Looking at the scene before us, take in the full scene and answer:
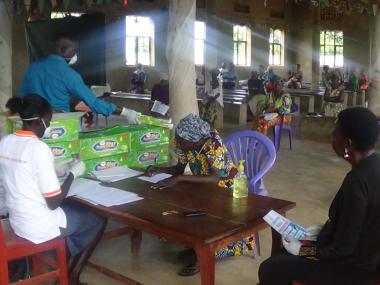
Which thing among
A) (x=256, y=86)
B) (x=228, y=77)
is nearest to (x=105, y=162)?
(x=256, y=86)

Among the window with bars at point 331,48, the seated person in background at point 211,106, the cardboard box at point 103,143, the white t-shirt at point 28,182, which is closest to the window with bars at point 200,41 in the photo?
the window with bars at point 331,48

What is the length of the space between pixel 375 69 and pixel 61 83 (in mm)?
6271

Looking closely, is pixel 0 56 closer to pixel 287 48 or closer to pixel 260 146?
pixel 260 146

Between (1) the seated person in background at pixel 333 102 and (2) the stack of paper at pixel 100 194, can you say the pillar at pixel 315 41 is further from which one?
(2) the stack of paper at pixel 100 194

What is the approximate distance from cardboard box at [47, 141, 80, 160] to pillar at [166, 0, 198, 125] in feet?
6.28

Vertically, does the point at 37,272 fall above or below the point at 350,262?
below

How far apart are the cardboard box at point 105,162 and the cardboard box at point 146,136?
0.35ft

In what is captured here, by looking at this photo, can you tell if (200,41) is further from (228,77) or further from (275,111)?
(275,111)

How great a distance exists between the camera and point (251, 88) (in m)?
12.7

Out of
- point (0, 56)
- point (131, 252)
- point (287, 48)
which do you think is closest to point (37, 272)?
point (131, 252)

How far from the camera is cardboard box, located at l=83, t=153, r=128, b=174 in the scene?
3.43 meters

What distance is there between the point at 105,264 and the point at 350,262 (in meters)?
1.93

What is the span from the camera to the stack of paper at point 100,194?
109 inches

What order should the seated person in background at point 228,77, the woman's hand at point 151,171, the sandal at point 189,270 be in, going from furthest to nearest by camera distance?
the seated person in background at point 228,77, the sandal at point 189,270, the woman's hand at point 151,171
